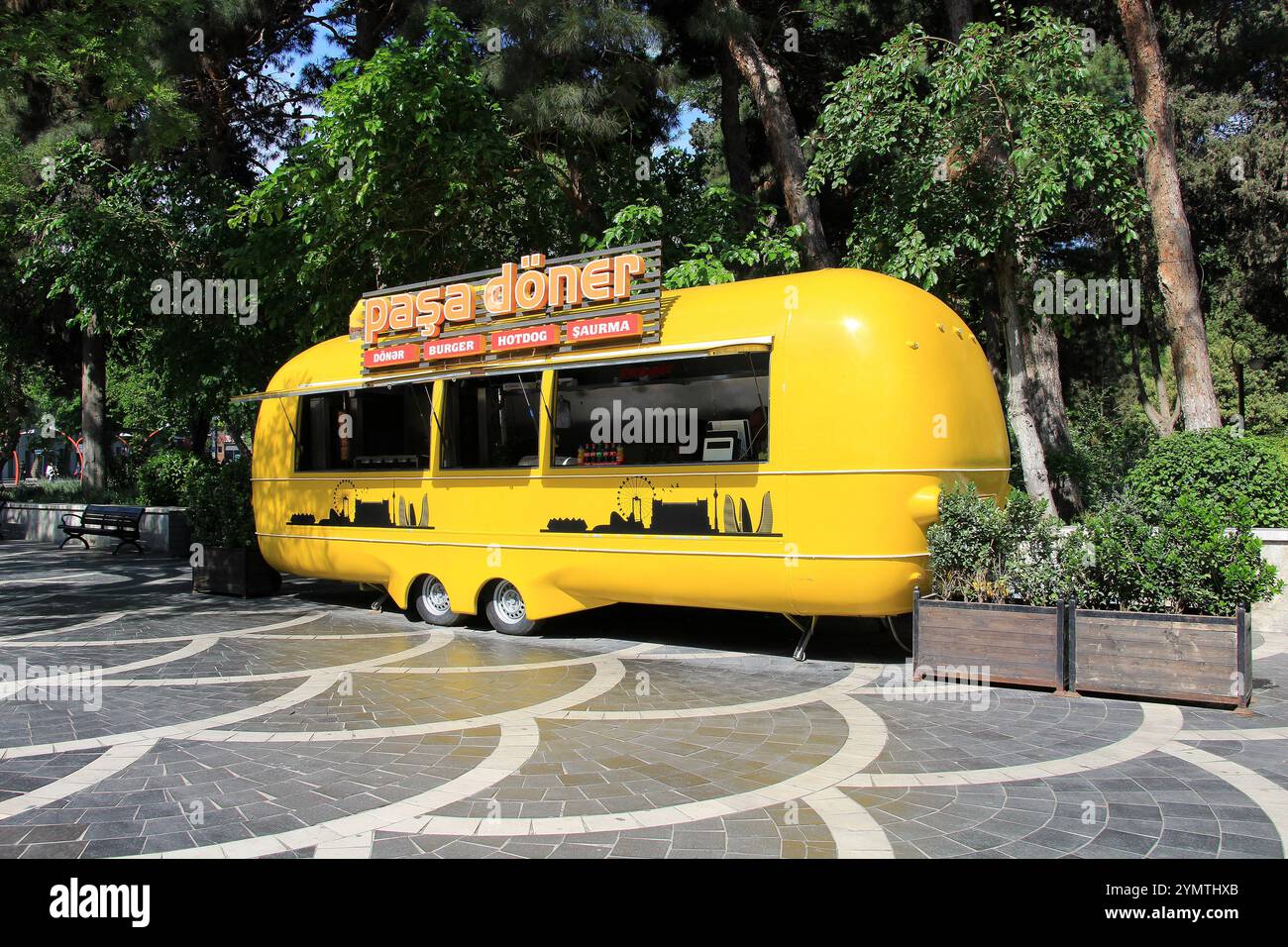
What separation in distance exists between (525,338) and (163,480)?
58.1 feet

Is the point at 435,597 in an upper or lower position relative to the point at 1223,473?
lower

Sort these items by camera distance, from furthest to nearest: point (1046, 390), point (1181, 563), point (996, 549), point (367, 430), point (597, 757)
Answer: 1. point (1046, 390)
2. point (367, 430)
3. point (996, 549)
4. point (1181, 563)
5. point (597, 757)

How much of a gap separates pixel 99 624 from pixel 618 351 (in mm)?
7728

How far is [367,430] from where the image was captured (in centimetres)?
1230

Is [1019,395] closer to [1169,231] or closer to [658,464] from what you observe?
[1169,231]

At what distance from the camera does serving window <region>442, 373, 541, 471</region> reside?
34.7 ft

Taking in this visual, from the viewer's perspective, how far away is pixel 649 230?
602 inches

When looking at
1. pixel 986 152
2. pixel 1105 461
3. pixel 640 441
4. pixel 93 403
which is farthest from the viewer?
pixel 93 403

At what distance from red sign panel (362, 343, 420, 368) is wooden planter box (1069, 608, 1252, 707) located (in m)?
8.04

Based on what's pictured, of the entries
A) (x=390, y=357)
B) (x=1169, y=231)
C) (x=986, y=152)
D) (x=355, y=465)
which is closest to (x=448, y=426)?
(x=390, y=357)

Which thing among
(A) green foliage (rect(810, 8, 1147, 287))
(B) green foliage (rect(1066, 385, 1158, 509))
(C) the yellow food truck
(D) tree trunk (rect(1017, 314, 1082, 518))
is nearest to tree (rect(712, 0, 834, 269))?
(A) green foliage (rect(810, 8, 1147, 287))

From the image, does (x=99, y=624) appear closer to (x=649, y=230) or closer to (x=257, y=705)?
(x=257, y=705)

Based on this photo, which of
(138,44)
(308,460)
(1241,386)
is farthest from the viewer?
(1241,386)
